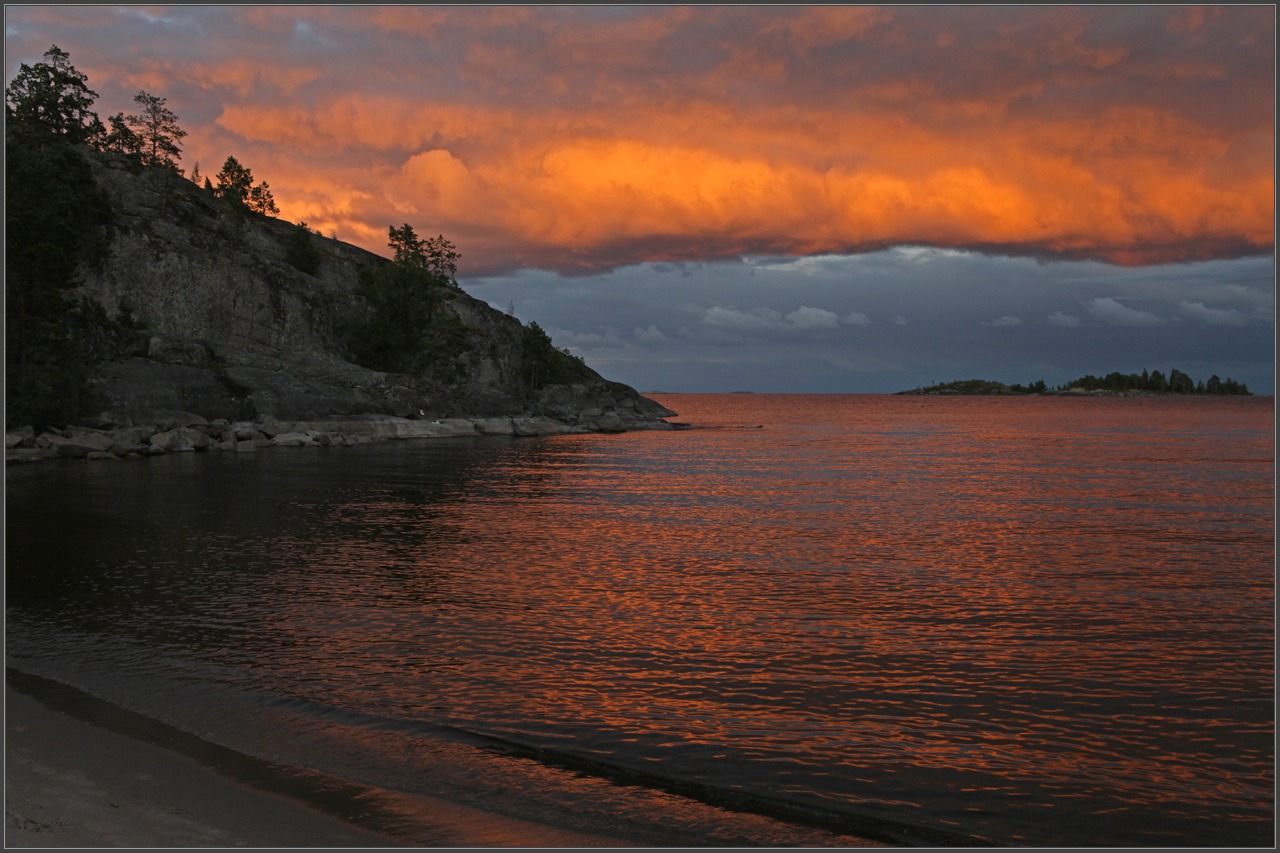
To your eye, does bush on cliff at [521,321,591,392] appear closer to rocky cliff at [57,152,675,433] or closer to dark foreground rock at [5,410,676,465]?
rocky cliff at [57,152,675,433]

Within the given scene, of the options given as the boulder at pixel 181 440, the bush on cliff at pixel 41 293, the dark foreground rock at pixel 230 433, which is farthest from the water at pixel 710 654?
the bush on cliff at pixel 41 293

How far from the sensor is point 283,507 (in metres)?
34.9

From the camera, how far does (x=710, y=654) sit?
1534 centimetres

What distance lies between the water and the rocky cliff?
4405 cm

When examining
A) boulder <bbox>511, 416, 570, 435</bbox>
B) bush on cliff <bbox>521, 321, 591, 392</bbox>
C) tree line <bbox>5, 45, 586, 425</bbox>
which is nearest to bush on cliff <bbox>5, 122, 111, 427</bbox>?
tree line <bbox>5, 45, 586, 425</bbox>

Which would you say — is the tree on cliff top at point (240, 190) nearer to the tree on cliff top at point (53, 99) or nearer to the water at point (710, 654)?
the tree on cliff top at point (53, 99)

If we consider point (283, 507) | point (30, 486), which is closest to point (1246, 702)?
point (283, 507)

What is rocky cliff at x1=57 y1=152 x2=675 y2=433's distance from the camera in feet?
254

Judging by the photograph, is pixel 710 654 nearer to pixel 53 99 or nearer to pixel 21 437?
pixel 21 437

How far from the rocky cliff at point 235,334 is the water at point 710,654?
1734 inches

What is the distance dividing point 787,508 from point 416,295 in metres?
105

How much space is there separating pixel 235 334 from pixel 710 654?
105 meters

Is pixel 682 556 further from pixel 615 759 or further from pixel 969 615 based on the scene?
pixel 615 759

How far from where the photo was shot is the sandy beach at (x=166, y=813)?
8.02 metres
